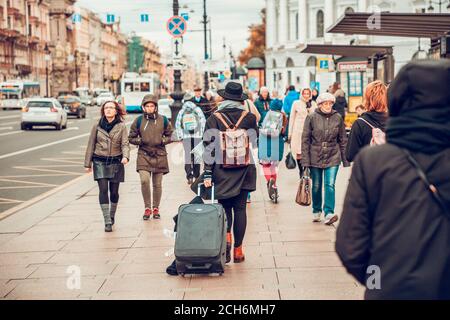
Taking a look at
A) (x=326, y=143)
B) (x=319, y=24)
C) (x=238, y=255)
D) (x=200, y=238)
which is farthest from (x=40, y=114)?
(x=319, y=24)

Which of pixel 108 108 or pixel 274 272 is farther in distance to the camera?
pixel 108 108

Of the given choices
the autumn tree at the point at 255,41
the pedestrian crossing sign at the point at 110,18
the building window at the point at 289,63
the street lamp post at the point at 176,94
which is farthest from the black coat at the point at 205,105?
the autumn tree at the point at 255,41

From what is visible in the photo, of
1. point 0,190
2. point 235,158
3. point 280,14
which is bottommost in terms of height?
point 0,190

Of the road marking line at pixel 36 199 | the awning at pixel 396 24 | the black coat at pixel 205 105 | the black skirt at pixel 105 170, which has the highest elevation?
the awning at pixel 396 24

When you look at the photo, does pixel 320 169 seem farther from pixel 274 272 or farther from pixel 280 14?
pixel 280 14

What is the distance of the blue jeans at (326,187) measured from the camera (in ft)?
34.6

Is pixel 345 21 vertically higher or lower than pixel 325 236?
higher

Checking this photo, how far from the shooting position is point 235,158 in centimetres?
793

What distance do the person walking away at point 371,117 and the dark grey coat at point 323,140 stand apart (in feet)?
6.66

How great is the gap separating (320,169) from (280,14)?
97.6 m

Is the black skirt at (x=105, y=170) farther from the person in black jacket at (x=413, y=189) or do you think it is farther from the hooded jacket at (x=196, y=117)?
the person in black jacket at (x=413, y=189)

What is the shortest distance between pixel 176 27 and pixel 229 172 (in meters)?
18.2
